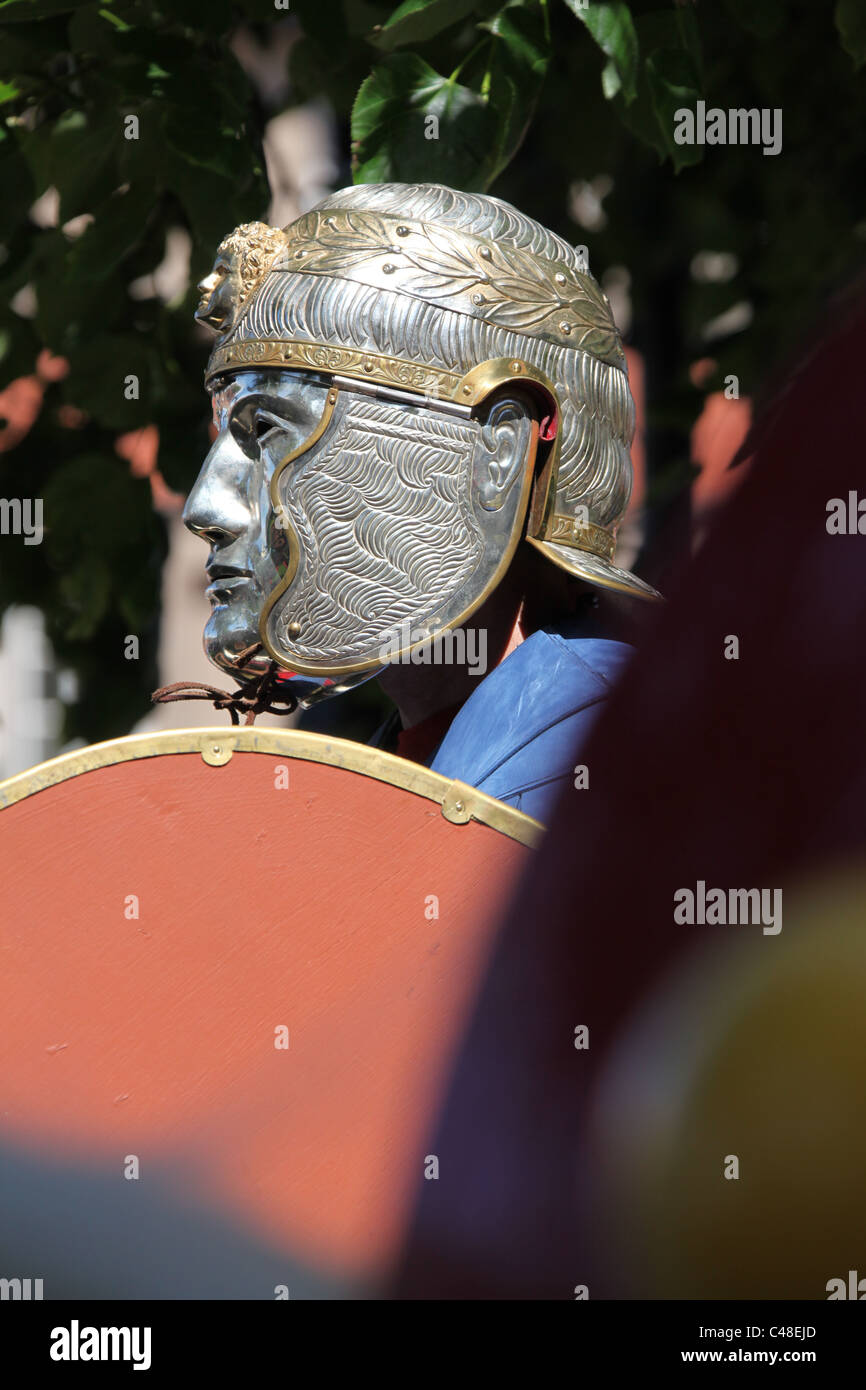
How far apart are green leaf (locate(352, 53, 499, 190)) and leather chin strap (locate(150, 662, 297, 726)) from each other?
878 mm

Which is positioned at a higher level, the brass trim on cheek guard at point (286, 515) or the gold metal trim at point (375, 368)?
the gold metal trim at point (375, 368)

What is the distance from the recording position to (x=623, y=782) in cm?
125

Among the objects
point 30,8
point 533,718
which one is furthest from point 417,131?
point 533,718

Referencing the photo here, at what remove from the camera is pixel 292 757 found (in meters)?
1.47

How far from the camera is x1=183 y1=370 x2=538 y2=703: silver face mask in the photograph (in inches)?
76.3

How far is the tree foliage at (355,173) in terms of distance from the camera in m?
2.53

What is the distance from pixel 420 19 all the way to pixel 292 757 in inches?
53.6

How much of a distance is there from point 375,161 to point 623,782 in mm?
1559

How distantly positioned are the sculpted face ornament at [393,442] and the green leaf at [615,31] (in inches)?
18.0

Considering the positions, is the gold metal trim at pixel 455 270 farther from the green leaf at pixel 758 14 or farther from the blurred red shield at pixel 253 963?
the green leaf at pixel 758 14

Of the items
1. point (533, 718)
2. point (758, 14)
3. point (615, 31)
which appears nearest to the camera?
point (533, 718)

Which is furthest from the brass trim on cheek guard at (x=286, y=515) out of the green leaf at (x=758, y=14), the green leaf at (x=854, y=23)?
the green leaf at (x=758, y=14)

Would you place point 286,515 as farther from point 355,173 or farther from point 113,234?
point 113,234
